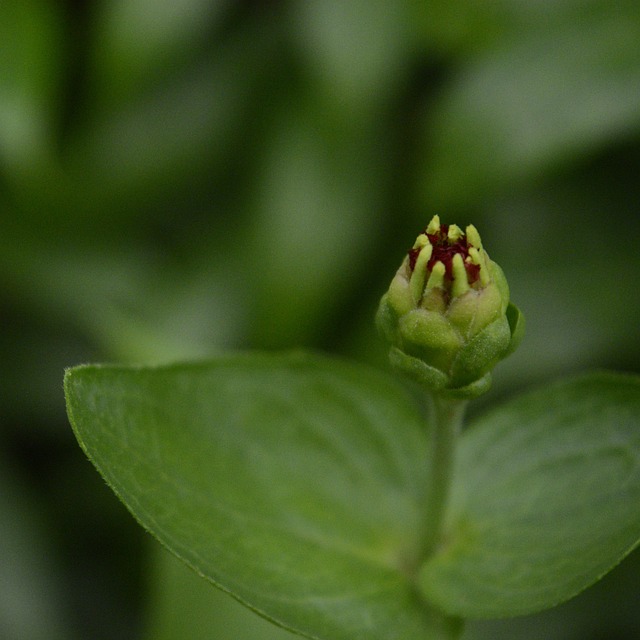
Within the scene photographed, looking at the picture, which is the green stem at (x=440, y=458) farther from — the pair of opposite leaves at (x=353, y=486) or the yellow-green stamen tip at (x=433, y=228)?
the yellow-green stamen tip at (x=433, y=228)

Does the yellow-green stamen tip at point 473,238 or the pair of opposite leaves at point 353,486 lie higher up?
the yellow-green stamen tip at point 473,238

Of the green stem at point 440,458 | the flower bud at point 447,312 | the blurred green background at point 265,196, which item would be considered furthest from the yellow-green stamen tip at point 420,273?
the blurred green background at point 265,196

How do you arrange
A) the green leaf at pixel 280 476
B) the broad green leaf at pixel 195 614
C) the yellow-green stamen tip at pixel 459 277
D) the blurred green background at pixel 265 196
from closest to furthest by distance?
1. the yellow-green stamen tip at pixel 459 277
2. the green leaf at pixel 280 476
3. the broad green leaf at pixel 195 614
4. the blurred green background at pixel 265 196

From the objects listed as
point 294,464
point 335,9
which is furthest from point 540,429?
point 335,9

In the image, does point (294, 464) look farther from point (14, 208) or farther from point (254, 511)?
point (14, 208)

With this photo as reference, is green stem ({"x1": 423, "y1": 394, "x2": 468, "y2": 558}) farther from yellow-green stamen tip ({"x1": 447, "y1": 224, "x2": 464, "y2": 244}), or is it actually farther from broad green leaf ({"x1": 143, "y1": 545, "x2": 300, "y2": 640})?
broad green leaf ({"x1": 143, "y1": 545, "x2": 300, "y2": 640})

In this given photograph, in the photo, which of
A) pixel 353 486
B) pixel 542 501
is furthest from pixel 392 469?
pixel 542 501

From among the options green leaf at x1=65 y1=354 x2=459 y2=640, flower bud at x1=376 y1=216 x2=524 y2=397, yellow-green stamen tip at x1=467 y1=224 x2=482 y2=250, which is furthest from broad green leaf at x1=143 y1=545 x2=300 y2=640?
yellow-green stamen tip at x1=467 y1=224 x2=482 y2=250

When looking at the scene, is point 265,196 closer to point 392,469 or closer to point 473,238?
point 392,469
